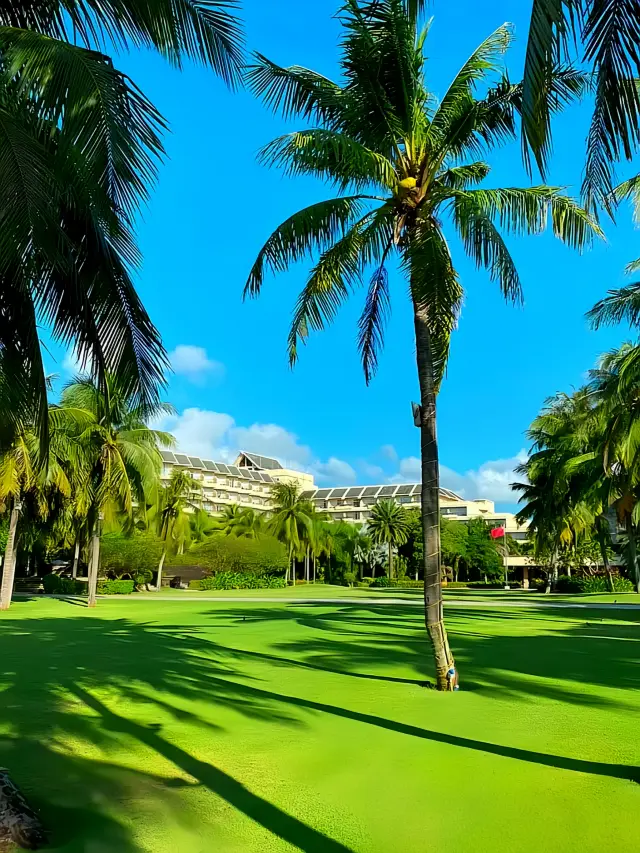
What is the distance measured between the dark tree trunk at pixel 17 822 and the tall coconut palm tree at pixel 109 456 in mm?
24215

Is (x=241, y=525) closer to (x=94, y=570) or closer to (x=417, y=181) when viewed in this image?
(x=94, y=570)

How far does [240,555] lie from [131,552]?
948cm

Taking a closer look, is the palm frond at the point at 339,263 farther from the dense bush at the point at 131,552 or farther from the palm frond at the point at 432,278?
the dense bush at the point at 131,552

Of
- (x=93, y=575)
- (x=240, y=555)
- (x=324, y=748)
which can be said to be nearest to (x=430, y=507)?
(x=324, y=748)

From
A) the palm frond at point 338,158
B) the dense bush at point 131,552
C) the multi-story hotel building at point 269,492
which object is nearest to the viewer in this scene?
the palm frond at point 338,158

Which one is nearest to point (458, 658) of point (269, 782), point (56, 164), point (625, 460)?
point (269, 782)

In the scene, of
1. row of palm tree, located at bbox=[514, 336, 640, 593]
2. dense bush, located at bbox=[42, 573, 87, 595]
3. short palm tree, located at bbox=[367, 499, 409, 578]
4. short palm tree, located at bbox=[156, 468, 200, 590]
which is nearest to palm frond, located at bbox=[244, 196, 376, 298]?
row of palm tree, located at bbox=[514, 336, 640, 593]

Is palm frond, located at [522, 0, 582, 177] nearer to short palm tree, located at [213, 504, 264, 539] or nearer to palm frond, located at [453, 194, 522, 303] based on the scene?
palm frond, located at [453, 194, 522, 303]

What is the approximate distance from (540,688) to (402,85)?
862 centimetres

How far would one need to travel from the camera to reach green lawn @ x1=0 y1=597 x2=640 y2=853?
4.50m

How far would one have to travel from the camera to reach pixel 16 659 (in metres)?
12.5

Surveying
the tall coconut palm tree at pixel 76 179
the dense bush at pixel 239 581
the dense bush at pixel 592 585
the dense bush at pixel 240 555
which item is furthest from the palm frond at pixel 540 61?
the dense bush at pixel 240 555

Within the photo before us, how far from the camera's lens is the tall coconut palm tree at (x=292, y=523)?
62.9 m

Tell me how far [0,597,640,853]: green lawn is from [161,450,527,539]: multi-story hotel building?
93763 mm
